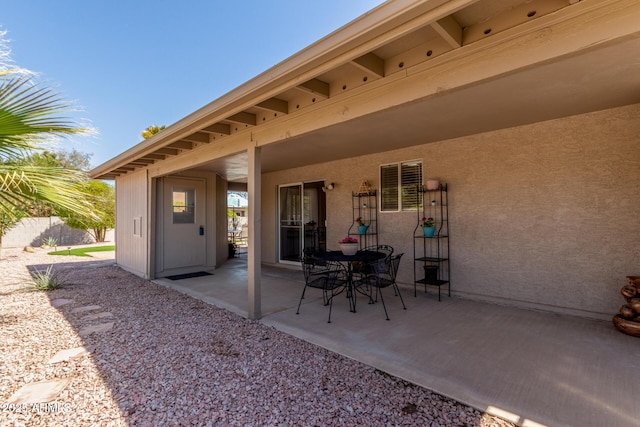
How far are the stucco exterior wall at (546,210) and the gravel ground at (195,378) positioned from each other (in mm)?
2999

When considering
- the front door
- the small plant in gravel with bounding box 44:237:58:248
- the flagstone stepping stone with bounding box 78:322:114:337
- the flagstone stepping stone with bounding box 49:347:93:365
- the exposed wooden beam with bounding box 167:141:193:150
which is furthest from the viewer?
the small plant in gravel with bounding box 44:237:58:248

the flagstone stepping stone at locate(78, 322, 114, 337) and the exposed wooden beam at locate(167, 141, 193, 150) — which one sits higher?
the exposed wooden beam at locate(167, 141, 193, 150)

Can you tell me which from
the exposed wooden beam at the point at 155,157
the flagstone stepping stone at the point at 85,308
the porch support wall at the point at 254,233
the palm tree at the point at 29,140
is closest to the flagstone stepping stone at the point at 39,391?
the palm tree at the point at 29,140

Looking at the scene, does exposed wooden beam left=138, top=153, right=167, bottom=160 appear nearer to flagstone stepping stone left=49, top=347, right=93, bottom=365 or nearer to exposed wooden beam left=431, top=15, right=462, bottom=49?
flagstone stepping stone left=49, top=347, right=93, bottom=365

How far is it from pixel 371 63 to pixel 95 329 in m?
4.26

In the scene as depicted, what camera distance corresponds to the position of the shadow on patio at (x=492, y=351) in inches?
86.0

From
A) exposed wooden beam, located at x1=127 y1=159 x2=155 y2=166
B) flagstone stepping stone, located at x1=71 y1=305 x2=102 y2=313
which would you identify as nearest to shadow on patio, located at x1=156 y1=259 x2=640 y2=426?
flagstone stepping stone, located at x1=71 y1=305 x2=102 y2=313

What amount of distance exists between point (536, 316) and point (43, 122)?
19.0ft

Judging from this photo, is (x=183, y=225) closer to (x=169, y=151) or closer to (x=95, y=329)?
(x=169, y=151)

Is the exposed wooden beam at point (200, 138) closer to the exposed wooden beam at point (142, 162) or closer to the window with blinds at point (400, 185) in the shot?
the exposed wooden beam at point (142, 162)

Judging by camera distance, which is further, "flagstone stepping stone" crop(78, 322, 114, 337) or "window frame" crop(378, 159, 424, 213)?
"window frame" crop(378, 159, 424, 213)

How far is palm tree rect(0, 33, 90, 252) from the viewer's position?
2.48m

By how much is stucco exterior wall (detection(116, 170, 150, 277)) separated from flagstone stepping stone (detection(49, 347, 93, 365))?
3966 millimetres

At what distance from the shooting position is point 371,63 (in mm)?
2576
